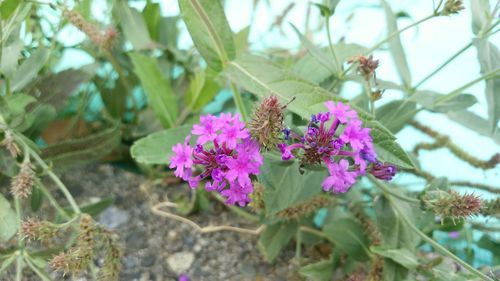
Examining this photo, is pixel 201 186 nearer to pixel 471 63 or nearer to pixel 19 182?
pixel 19 182

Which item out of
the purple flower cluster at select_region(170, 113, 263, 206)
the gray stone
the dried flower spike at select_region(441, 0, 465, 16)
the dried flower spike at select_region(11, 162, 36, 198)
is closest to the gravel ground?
the gray stone

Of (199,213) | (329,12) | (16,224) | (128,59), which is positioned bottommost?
(199,213)

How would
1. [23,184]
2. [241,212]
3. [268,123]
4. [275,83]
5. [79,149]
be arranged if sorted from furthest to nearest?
[241,212] < [79,149] < [275,83] < [23,184] < [268,123]

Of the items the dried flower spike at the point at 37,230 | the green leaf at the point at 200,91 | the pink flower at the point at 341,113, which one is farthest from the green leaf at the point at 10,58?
the pink flower at the point at 341,113

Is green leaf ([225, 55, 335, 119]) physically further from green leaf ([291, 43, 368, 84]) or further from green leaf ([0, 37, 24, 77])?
green leaf ([0, 37, 24, 77])

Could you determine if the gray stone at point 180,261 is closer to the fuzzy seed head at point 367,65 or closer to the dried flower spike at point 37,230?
the dried flower spike at point 37,230

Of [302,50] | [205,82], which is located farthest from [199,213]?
[302,50]

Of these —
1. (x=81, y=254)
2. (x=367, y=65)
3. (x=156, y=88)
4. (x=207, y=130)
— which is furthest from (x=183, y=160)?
(x=156, y=88)

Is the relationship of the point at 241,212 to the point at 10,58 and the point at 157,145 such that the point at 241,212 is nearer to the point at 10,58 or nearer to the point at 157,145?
the point at 157,145
